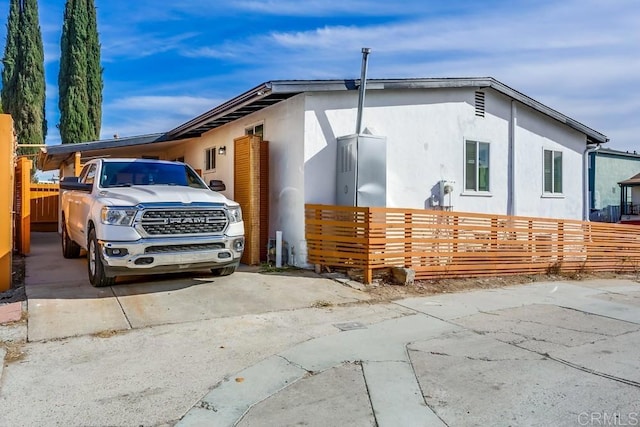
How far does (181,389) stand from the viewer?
13.4ft

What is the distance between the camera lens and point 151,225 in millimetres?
6781

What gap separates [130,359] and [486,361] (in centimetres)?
359

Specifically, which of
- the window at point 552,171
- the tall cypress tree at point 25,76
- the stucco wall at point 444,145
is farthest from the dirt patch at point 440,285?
the tall cypress tree at point 25,76

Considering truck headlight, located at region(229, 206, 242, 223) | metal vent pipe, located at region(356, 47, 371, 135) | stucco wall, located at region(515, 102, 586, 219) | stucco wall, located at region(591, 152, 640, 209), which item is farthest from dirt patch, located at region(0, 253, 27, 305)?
stucco wall, located at region(591, 152, 640, 209)

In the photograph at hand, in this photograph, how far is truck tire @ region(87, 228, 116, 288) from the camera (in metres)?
7.08

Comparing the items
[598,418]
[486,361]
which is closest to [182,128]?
[486,361]

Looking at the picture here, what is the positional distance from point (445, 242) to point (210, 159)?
8301 millimetres

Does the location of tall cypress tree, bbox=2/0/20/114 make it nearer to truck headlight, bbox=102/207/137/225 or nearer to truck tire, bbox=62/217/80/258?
truck tire, bbox=62/217/80/258

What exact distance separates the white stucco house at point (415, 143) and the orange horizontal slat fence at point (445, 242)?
0.94 m

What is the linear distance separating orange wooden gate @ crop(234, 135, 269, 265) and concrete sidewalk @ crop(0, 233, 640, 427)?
2030 mm

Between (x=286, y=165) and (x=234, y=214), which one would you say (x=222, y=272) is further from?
(x=286, y=165)

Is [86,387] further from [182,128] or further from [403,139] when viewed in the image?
[182,128]

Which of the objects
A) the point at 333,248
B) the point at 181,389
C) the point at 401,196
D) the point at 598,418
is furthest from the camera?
the point at 401,196

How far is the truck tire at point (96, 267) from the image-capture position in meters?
7.08
